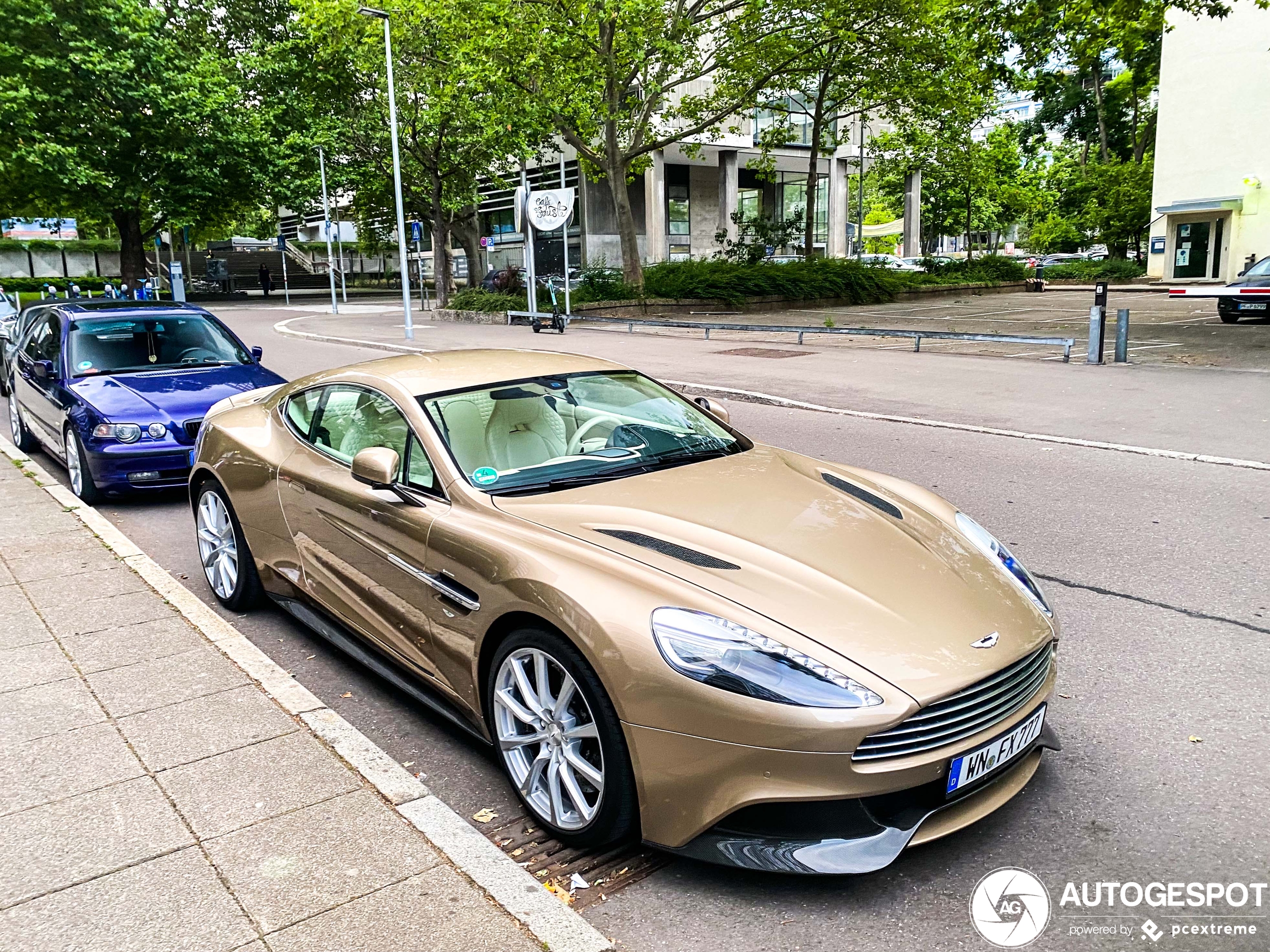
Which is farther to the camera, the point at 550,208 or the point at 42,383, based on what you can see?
the point at 550,208

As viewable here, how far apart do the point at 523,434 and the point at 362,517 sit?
0.73 meters

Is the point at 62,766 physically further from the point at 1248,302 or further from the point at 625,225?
the point at 625,225

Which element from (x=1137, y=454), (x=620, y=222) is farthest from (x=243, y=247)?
(x=1137, y=454)

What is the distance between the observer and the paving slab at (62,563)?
578cm

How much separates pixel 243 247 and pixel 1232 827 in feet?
226

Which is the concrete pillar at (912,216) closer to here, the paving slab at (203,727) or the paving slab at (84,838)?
the paving slab at (203,727)

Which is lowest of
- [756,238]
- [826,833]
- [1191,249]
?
[826,833]

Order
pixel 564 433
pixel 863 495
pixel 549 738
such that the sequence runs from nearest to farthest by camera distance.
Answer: pixel 549 738, pixel 863 495, pixel 564 433

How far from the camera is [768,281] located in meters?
30.9

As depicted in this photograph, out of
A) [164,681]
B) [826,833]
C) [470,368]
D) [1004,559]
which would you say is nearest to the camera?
[826,833]

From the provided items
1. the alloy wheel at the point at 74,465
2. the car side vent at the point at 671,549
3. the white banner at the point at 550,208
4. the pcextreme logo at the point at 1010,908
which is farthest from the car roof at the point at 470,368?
the white banner at the point at 550,208

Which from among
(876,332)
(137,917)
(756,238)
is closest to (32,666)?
(137,917)

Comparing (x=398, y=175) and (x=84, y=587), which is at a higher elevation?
(x=398, y=175)

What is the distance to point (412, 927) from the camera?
2592 mm
